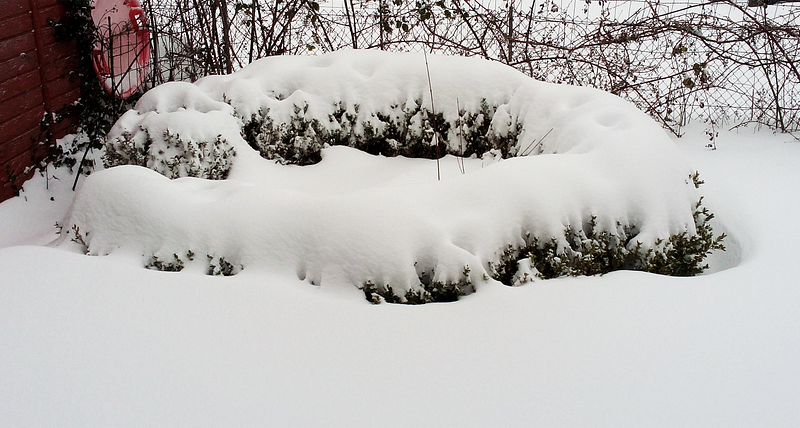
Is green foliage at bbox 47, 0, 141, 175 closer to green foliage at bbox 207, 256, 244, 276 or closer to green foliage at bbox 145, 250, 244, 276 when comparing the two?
green foliage at bbox 145, 250, 244, 276

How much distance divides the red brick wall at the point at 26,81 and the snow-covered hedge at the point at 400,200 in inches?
40.7

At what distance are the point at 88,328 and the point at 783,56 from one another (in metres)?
6.09

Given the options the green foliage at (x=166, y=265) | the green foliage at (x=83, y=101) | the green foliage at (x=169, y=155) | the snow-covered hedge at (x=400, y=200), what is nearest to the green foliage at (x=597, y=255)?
the snow-covered hedge at (x=400, y=200)

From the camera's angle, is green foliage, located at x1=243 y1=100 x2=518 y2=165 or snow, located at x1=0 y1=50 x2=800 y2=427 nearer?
snow, located at x1=0 y1=50 x2=800 y2=427

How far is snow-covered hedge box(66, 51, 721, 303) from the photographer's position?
2525mm

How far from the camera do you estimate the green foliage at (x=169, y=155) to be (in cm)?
376

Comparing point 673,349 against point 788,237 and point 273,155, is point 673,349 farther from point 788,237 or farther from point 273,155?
point 273,155

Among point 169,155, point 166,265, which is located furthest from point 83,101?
point 166,265

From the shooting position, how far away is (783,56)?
5.31 m

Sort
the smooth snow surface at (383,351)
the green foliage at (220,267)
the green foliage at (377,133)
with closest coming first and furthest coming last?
the smooth snow surface at (383,351) → the green foliage at (220,267) → the green foliage at (377,133)

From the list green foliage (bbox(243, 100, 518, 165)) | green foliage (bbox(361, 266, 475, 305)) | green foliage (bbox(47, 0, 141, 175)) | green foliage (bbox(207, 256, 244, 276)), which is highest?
green foliage (bbox(47, 0, 141, 175))

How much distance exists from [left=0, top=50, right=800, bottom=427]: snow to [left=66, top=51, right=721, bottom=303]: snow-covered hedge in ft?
0.06

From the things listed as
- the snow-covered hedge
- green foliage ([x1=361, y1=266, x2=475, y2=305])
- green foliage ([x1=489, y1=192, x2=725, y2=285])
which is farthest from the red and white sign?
green foliage ([x1=489, y1=192, x2=725, y2=285])

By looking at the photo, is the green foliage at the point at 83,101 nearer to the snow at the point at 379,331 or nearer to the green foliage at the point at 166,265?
Result: the snow at the point at 379,331
